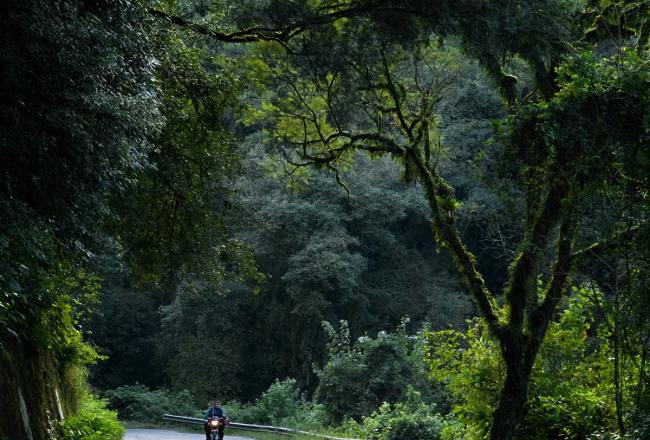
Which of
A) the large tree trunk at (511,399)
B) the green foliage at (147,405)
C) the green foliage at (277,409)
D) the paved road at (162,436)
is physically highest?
the green foliage at (147,405)

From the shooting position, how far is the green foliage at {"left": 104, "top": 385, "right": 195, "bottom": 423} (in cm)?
3847

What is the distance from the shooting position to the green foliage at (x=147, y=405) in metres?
38.5

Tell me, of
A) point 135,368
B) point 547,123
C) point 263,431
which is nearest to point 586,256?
point 547,123

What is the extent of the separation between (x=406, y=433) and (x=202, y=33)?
34.2 ft

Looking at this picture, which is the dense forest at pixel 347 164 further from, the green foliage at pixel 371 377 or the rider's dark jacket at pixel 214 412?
the green foliage at pixel 371 377

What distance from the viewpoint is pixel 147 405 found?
39156 millimetres

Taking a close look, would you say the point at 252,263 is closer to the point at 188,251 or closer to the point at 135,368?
the point at 188,251

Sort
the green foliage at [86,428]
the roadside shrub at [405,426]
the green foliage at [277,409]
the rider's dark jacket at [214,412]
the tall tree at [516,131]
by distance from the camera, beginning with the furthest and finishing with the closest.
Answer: the green foliage at [277,409] → the rider's dark jacket at [214,412] → the roadside shrub at [405,426] → the green foliage at [86,428] → the tall tree at [516,131]

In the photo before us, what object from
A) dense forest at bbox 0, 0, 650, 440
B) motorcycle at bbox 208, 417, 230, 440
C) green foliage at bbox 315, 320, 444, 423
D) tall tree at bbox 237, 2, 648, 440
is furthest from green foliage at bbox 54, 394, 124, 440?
green foliage at bbox 315, 320, 444, 423

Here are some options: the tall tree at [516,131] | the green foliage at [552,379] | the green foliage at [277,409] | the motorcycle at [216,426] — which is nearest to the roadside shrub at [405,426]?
the motorcycle at [216,426]

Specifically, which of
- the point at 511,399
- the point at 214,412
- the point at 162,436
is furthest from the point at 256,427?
the point at 511,399

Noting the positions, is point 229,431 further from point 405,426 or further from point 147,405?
point 405,426

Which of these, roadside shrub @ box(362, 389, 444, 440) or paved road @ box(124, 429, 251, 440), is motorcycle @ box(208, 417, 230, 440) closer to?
roadside shrub @ box(362, 389, 444, 440)

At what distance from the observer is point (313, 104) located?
18.3 metres
